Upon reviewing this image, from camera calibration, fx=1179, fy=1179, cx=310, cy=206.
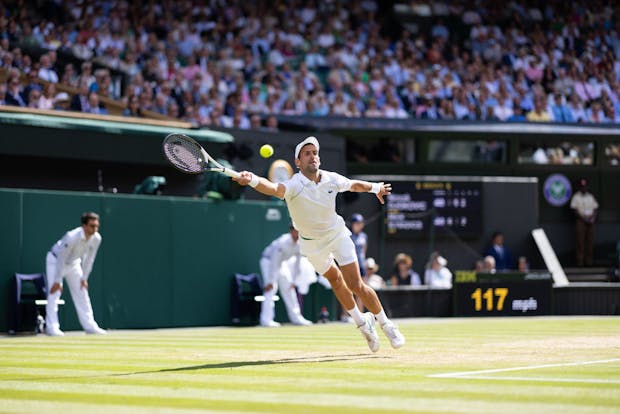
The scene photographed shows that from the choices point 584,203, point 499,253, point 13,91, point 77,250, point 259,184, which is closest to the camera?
point 259,184

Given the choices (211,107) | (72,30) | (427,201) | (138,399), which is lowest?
(138,399)

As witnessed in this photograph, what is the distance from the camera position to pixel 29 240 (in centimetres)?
1817

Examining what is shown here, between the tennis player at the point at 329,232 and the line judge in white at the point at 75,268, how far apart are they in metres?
6.68

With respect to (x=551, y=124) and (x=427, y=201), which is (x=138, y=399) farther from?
(x=551, y=124)

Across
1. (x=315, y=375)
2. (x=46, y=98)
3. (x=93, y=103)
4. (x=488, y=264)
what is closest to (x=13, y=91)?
(x=46, y=98)

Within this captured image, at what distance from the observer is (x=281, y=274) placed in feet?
69.0

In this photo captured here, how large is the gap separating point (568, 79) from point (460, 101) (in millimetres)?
4089

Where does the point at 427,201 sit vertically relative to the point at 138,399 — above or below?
above

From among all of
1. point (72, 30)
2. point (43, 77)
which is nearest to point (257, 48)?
point (72, 30)

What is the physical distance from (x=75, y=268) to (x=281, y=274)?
4517mm

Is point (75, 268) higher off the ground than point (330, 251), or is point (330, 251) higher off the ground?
point (330, 251)

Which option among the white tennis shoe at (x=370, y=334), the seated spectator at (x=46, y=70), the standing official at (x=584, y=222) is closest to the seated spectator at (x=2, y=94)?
the seated spectator at (x=46, y=70)

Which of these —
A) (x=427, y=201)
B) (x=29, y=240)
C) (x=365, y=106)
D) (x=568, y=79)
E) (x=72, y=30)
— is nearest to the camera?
(x=29, y=240)

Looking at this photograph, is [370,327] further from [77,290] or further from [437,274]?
[437,274]
